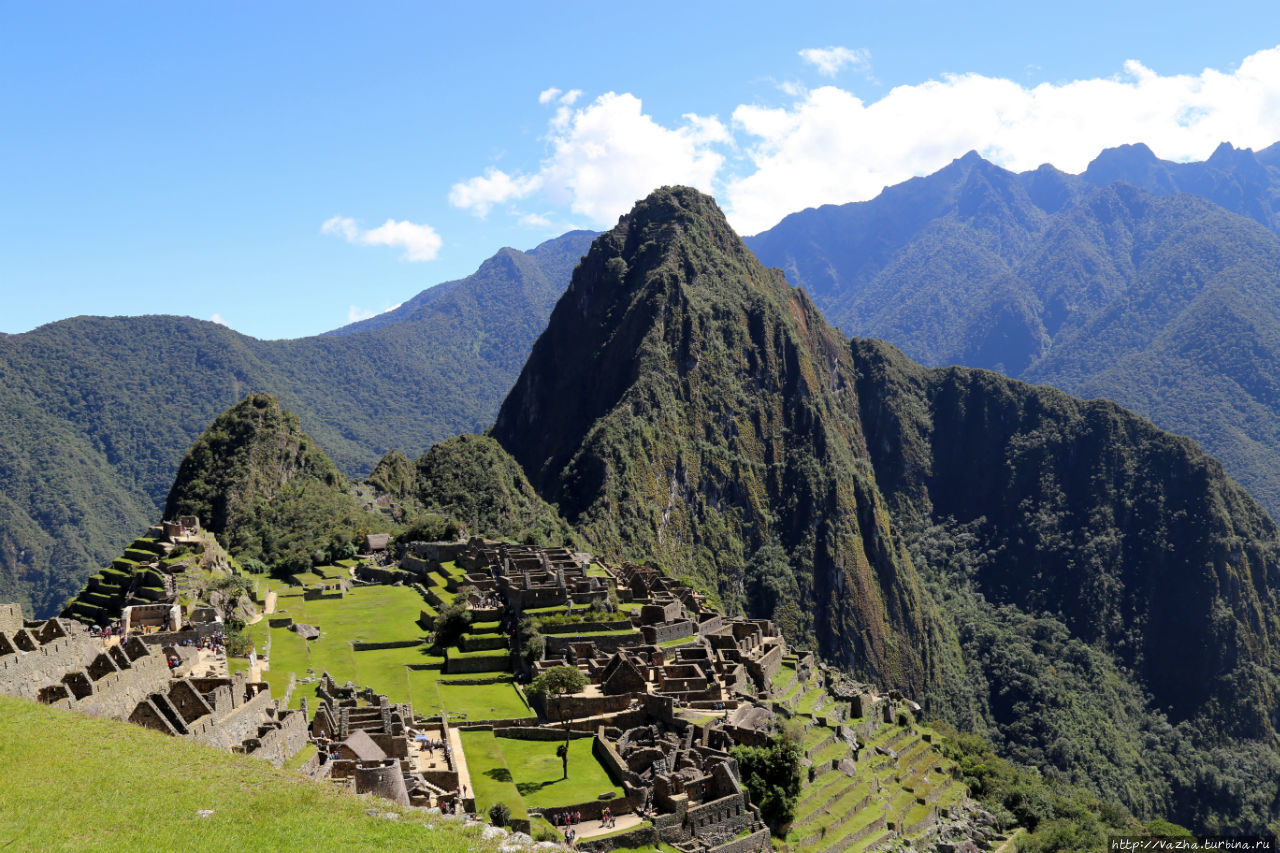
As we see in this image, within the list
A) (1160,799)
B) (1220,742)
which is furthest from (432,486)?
(1220,742)

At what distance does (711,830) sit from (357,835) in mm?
19709

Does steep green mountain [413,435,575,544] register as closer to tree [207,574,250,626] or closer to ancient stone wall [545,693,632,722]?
tree [207,574,250,626]

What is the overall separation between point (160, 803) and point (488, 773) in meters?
18.1

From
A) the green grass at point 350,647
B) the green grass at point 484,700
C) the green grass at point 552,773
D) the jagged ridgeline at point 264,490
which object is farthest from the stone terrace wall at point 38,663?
the jagged ridgeline at point 264,490

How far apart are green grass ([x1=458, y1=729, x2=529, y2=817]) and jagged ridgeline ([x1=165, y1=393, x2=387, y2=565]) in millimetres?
45206

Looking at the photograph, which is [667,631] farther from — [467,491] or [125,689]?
[467,491]

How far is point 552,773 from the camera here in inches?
1505

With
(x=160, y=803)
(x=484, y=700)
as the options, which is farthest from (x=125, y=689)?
(x=484, y=700)

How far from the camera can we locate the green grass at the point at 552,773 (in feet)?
117

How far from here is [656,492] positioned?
17875 centimetres

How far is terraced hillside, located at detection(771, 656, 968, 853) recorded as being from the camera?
45.8 m

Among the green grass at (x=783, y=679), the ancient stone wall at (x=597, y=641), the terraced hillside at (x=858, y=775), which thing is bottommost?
the terraced hillside at (x=858, y=775)

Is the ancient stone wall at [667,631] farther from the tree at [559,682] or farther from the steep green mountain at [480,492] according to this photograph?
the steep green mountain at [480,492]

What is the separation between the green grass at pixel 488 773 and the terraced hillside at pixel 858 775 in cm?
1297
